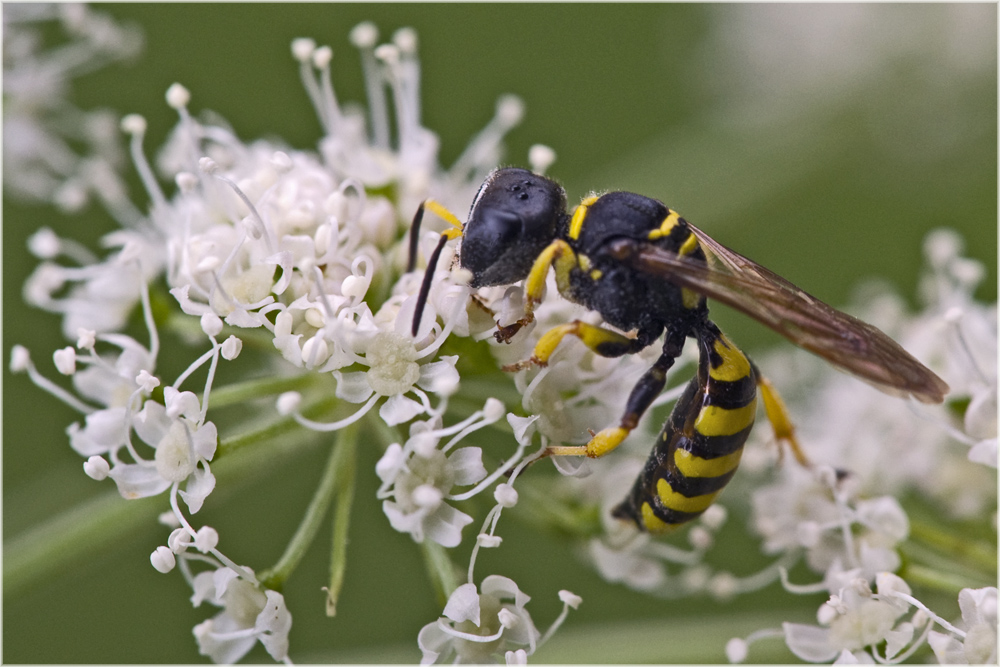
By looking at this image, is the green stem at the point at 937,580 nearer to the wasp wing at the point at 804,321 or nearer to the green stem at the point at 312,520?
the wasp wing at the point at 804,321

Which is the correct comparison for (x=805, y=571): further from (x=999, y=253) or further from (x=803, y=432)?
(x=999, y=253)

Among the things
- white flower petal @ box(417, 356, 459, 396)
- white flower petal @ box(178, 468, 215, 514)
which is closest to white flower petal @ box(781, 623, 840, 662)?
white flower petal @ box(417, 356, 459, 396)

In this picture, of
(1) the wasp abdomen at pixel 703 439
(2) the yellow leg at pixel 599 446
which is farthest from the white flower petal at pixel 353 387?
(1) the wasp abdomen at pixel 703 439

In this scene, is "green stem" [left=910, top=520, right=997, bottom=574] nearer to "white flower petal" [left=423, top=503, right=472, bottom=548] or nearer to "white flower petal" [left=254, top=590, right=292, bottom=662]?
"white flower petal" [left=423, top=503, right=472, bottom=548]

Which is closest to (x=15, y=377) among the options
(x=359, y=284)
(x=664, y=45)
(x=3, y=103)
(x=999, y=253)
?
(x=3, y=103)

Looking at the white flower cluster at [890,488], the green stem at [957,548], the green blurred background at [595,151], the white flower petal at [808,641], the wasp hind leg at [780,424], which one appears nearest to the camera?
the white flower cluster at [890,488]
